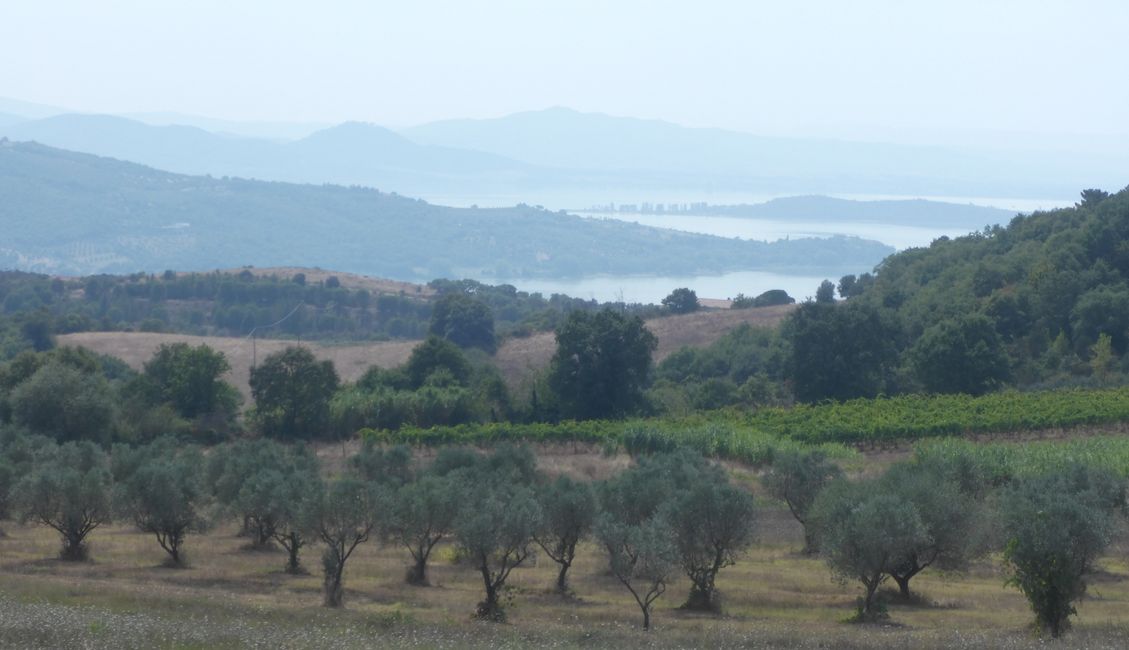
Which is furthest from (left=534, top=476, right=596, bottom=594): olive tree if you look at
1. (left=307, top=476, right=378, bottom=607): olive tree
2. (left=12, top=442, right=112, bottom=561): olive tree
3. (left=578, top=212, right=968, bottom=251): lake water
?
(left=578, top=212, right=968, bottom=251): lake water

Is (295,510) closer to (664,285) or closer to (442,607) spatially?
(442,607)

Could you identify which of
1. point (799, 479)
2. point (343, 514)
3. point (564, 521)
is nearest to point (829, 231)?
point (799, 479)

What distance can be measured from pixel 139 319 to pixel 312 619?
3465 inches

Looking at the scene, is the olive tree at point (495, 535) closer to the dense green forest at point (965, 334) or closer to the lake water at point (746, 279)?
the dense green forest at point (965, 334)

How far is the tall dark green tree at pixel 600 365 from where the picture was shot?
54.1 metres

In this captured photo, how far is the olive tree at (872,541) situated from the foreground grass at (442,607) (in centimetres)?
82

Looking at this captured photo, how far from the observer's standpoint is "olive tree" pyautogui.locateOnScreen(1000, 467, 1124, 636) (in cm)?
2023

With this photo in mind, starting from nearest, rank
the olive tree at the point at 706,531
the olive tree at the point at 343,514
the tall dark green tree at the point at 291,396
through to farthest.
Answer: the olive tree at the point at 706,531, the olive tree at the point at 343,514, the tall dark green tree at the point at 291,396

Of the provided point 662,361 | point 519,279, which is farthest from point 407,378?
point 519,279

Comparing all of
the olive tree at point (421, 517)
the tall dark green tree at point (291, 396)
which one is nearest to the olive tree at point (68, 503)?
the olive tree at point (421, 517)

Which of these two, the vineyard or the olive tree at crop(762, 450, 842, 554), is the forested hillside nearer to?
the vineyard

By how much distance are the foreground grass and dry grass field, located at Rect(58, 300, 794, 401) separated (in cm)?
3703

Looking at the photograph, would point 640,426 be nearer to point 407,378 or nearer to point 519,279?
point 407,378

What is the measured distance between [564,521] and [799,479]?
8.49m
